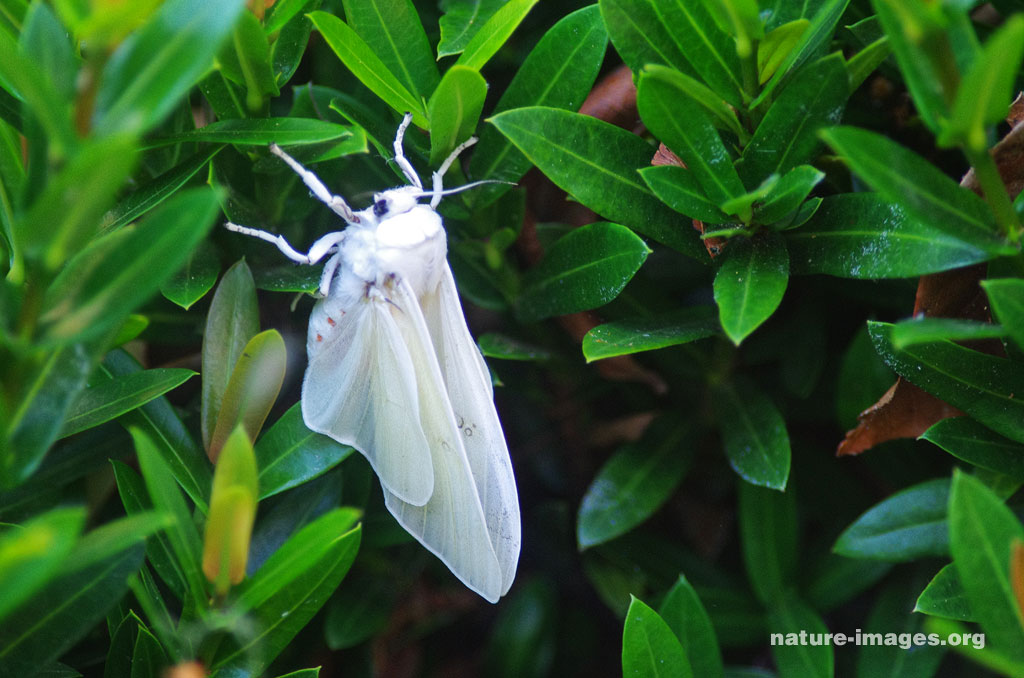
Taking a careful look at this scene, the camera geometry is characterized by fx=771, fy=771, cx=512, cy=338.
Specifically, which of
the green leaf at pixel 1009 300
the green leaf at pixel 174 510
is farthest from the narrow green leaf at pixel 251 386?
the green leaf at pixel 1009 300

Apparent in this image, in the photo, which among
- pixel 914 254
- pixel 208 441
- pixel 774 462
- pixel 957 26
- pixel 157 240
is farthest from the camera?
pixel 774 462

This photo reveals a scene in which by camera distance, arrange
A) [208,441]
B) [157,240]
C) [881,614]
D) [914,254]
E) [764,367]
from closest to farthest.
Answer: [157,240]
[914,254]
[208,441]
[881,614]
[764,367]

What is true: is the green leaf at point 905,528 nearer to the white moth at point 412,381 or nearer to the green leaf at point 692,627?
the green leaf at point 692,627

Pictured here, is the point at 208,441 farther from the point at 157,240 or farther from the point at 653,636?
the point at 653,636

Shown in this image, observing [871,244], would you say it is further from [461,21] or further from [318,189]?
[318,189]

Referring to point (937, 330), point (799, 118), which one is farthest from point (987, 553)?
point (799, 118)

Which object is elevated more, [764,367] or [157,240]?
[157,240]

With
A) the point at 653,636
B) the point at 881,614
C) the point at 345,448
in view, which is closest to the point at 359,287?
the point at 345,448
